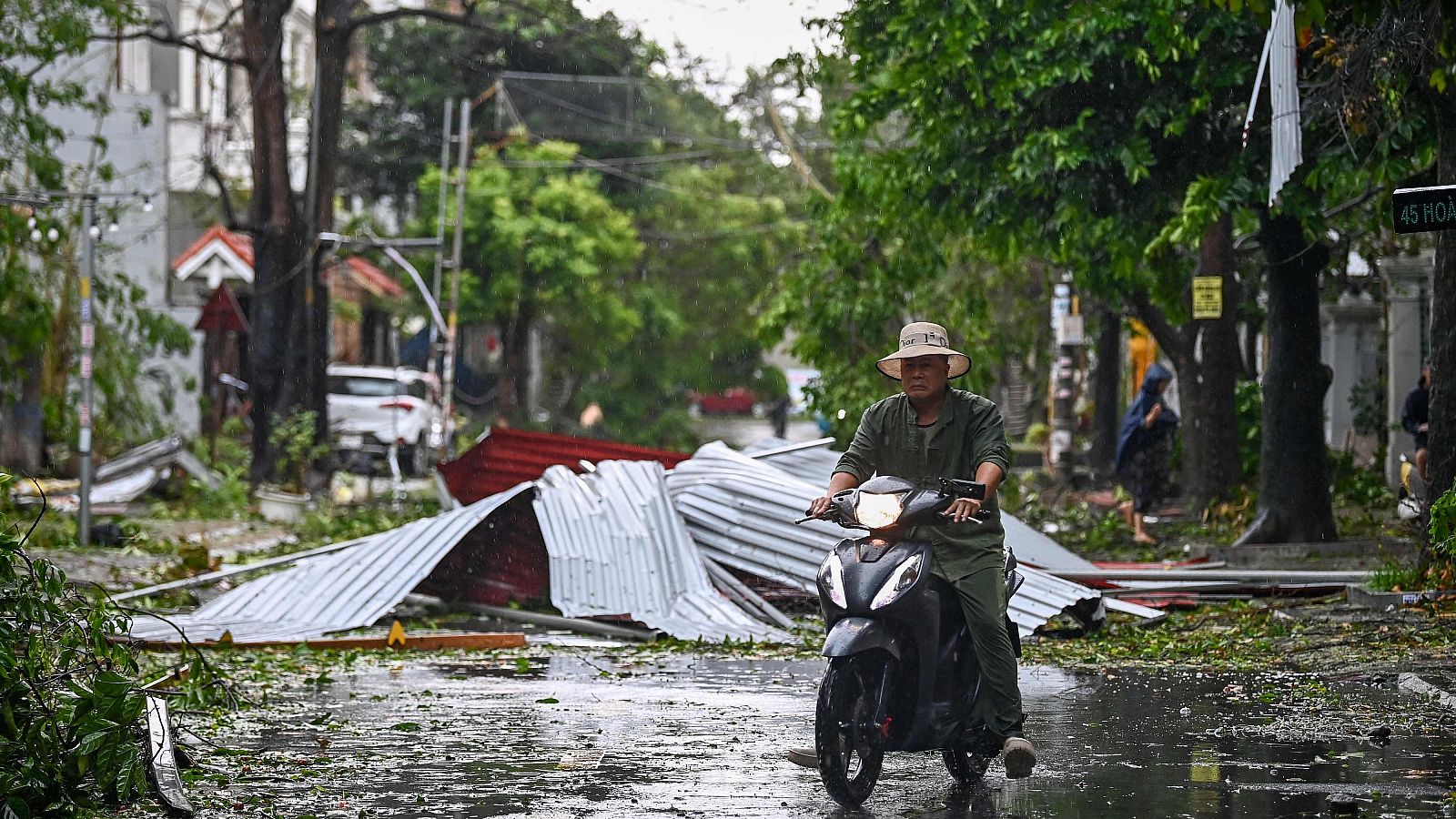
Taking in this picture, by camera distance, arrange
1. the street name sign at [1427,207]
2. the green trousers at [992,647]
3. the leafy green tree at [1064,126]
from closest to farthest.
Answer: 1. the green trousers at [992,647]
2. the street name sign at [1427,207]
3. the leafy green tree at [1064,126]

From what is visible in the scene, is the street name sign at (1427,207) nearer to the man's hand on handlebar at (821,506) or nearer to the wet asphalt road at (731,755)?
the wet asphalt road at (731,755)

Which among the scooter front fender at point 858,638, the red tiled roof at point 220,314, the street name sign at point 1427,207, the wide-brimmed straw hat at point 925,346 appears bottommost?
the scooter front fender at point 858,638

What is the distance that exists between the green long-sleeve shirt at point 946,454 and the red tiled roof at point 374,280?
1590 inches

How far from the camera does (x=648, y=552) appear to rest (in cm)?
1349

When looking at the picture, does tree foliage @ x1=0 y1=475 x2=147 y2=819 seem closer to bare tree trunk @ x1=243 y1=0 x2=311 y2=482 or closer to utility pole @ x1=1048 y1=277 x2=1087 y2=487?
bare tree trunk @ x1=243 y1=0 x2=311 y2=482

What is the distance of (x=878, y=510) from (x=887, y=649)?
0.48 metres

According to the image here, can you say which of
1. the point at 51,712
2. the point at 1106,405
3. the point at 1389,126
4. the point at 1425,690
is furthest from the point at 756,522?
the point at 1106,405

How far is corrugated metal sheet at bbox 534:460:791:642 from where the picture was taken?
12.6 m

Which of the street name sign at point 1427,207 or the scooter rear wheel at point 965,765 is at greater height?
the street name sign at point 1427,207

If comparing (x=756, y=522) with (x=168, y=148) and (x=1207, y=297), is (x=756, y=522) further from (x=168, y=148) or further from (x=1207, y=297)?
(x=168, y=148)

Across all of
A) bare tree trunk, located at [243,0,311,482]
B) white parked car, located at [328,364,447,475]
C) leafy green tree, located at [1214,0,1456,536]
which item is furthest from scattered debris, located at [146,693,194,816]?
white parked car, located at [328,364,447,475]

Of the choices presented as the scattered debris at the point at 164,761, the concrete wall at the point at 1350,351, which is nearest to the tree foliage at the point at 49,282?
the scattered debris at the point at 164,761

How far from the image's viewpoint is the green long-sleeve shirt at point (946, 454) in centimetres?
683

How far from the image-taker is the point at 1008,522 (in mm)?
14797
